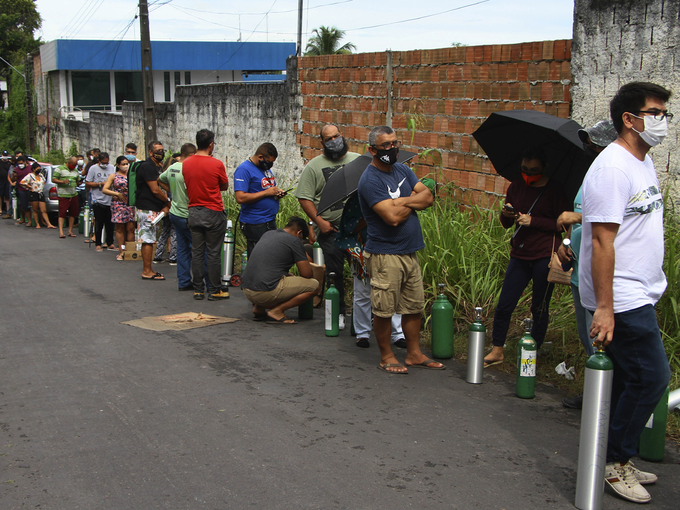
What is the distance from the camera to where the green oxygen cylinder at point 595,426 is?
3.67 m

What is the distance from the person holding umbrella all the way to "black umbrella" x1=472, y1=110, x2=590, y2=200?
0.34 feet

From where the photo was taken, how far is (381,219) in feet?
19.8

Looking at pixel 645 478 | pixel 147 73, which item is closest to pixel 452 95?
pixel 645 478

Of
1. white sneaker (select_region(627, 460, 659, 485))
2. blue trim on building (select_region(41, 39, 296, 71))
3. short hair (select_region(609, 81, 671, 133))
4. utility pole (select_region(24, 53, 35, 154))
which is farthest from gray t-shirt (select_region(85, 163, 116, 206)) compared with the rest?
utility pole (select_region(24, 53, 35, 154))

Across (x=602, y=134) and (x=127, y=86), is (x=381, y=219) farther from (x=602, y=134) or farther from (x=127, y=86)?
(x=127, y=86)

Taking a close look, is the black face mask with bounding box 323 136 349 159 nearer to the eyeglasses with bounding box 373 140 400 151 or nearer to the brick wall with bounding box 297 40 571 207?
the eyeglasses with bounding box 373 140 400 151

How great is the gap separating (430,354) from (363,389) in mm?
1248

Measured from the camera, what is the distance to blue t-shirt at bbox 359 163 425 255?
5941 millimetres

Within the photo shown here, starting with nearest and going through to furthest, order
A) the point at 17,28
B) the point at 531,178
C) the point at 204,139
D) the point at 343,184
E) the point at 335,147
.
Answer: the point at 531,178 → the point at 343,184 → the point at 335,147 → the point at 204,139 → the point at 17,28

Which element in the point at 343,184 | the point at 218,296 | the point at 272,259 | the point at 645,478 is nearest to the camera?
the point at 645,478

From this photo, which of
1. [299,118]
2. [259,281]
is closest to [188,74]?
A: [299,118]

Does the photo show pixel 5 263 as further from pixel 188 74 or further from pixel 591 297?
pixel 188 74

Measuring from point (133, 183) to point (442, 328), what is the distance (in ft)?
22.5

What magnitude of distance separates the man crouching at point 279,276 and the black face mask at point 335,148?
867 mm
